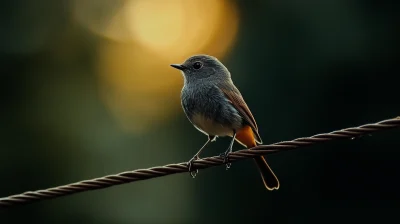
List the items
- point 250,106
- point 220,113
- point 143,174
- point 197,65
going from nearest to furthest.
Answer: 1. point 143,174
2. point 220,113
3. point 197,65
4. point 250,106

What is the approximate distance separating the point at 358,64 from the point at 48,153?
241 inches

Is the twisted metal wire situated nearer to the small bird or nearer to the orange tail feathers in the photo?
the small bird

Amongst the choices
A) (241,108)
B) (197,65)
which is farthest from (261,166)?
(197,65)

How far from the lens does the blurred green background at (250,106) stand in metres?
13.1

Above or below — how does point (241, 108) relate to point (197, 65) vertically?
below

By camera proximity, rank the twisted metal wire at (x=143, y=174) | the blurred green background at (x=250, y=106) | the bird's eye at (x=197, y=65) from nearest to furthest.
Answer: the twisted metal wire at (x=143, y=174) < the bird's eye at (x=197, y=65) < the blurred green background at (x=250, y=106)

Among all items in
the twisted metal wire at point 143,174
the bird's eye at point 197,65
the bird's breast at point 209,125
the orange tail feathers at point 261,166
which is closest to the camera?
the twisted metal wire at point 143,174

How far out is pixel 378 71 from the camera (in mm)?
13906

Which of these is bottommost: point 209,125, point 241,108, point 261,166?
point 261,166

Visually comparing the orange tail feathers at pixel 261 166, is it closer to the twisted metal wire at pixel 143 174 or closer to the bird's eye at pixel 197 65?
the bird's eye at pixel 197 65

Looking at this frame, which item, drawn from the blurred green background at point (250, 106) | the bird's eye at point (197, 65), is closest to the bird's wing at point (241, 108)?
the bird's eye at point (197, 65)

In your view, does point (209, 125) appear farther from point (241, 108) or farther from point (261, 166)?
point (261, 166)

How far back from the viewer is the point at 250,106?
12.1 meters

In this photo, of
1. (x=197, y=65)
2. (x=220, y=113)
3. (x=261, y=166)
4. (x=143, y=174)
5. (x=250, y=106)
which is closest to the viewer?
(x=143, y=174)
